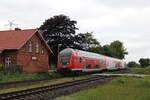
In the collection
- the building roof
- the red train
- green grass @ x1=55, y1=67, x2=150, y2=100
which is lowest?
green grass @ x1=55, y1=67, x2=150, y2=100

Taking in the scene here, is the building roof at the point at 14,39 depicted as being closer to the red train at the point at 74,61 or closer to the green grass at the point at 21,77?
the green grass at the point at 21,77

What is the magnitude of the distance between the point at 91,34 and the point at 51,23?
104 ft

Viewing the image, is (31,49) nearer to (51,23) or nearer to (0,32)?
(0,32)

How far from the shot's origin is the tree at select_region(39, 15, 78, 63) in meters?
59.2

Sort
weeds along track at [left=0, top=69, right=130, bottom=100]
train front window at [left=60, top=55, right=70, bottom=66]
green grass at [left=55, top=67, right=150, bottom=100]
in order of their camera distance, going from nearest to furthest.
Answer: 1. green grass at [left=55, top=67, right=150, bottom=100]
2. weeds along track at [left=0, top=69, right=130, bottom=100]
3. train front window at [left=60, top=55, right=70, bottom=66]

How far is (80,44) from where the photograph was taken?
60.8 m

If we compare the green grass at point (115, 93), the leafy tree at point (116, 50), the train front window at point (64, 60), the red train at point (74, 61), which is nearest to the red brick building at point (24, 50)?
the train front window at point (64, 60)

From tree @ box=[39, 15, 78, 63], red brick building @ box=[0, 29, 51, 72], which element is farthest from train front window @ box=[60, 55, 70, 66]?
tree @ box=[39, 15, 78, 63]

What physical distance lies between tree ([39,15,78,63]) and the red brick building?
1742 cm

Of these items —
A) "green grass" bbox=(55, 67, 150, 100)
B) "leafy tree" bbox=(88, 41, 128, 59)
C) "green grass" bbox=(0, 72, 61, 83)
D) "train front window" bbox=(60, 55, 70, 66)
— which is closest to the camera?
"green grass" bbox=(55, 67, 150, 100)

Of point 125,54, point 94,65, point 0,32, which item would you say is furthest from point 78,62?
point 125,54

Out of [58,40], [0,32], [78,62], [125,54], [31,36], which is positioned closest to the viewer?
[78,62]

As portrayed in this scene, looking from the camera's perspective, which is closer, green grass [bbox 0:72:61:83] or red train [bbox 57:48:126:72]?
green grass [bbox 0:72:61:83]

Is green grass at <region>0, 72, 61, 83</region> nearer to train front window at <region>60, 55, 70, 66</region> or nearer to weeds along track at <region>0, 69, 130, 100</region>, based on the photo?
train front window at <region>60, 55, 70, 66</region>
